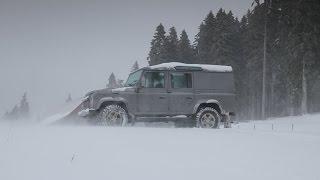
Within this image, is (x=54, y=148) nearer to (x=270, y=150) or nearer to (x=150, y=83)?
(x=270, y=150)

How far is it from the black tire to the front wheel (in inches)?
105

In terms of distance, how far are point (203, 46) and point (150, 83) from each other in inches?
1528

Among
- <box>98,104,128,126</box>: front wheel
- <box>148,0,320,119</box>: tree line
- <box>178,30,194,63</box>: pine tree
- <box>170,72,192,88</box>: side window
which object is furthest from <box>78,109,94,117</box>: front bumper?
<box>178,30,194,63</box>: pine tree

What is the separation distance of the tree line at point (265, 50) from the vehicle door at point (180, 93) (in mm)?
24494

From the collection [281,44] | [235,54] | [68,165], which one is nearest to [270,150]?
[68,165]

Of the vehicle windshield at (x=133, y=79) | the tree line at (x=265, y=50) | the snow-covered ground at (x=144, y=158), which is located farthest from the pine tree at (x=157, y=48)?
the snow-covered ground at (x=144, y=158)

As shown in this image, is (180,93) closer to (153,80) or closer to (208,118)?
(153,80)

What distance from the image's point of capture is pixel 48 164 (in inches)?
208

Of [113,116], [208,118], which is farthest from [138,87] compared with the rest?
[208,118]

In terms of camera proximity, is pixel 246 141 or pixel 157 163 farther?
pixel 246 141

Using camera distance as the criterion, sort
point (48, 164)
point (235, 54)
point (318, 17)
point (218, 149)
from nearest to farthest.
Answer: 1. point (48, 164)
2. point (218, 149)
3. point (318, 17)
4. point (235, 54)

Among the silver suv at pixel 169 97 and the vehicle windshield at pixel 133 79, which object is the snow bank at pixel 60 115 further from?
the vehicle windshield at pixel 133 79

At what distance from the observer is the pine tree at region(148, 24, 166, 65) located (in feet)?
161

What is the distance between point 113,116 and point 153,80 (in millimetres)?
2082
